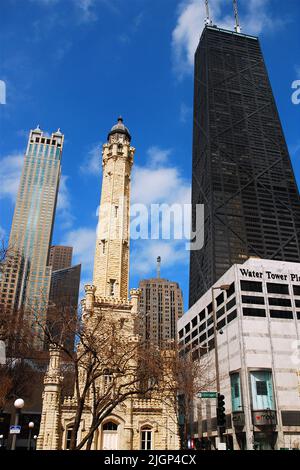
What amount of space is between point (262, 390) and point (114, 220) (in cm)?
3422

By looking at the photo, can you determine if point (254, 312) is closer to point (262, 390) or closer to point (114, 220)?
point (262, 390)

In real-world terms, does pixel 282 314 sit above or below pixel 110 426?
above

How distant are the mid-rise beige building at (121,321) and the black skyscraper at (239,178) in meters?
89.3

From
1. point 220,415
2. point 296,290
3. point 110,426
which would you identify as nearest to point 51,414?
point 110,426

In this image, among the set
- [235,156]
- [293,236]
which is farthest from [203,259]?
[235,156]

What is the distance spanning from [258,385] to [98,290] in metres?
29.1

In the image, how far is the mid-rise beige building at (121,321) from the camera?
4031 cm

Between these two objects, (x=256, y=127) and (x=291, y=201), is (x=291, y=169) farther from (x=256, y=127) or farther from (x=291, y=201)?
(x=256, y=127)

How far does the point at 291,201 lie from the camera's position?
166 metres

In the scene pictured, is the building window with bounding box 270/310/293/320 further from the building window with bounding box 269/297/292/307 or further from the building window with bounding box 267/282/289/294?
the building window with bounding box 267/282/289/294

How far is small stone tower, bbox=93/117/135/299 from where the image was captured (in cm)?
5194

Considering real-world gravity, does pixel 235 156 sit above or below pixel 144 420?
above

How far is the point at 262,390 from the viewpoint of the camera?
58219 mm

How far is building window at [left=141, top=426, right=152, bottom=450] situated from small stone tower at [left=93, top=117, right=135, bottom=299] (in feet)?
51.7
